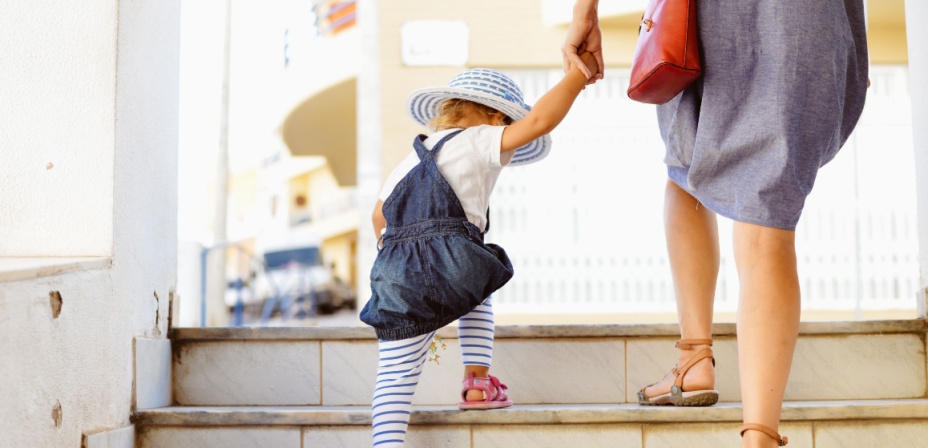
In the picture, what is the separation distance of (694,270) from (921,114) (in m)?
0.98

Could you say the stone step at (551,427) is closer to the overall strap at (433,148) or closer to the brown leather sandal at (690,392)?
the brown leather sandal at (690,392)

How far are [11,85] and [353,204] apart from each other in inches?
1224

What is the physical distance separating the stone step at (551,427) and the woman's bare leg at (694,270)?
0.32 ft

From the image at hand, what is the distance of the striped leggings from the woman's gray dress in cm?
73

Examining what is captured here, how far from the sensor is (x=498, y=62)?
7621mm

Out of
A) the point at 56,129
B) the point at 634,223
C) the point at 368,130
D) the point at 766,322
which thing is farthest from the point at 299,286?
the point at 766,322

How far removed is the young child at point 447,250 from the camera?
6.95 ft

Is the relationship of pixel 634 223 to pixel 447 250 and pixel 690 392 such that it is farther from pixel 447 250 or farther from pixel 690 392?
pixel 447 250

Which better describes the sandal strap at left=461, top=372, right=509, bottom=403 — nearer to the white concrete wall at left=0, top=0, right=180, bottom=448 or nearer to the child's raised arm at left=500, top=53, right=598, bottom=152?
the child's raised arm at left=500, top=53, right=598, bottom=152

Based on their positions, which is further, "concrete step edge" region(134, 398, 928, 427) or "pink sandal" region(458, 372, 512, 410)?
"pink sandal" region(458, 372, 512, 410)

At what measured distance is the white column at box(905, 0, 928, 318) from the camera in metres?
2.59

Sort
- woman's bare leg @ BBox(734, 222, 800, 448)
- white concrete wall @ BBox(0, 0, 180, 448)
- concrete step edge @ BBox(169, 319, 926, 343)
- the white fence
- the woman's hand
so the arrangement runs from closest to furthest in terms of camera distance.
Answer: woman's bare leg @ BBox(734, 222, 800, 448) → the woman's hand → white concrete wall @ BBox(0, 0, 180, 448) → concrete step edge @ BBox(169, 319, 926, 343) → the white fence

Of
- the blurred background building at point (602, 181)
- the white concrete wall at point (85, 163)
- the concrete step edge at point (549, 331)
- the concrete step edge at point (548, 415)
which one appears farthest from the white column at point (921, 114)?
the blurred background building at point (602, 181)

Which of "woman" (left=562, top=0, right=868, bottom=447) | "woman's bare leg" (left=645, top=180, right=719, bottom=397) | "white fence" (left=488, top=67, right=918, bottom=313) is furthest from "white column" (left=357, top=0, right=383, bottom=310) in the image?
→ "woman" (left=562, top=0, right=868, bottom=447)
